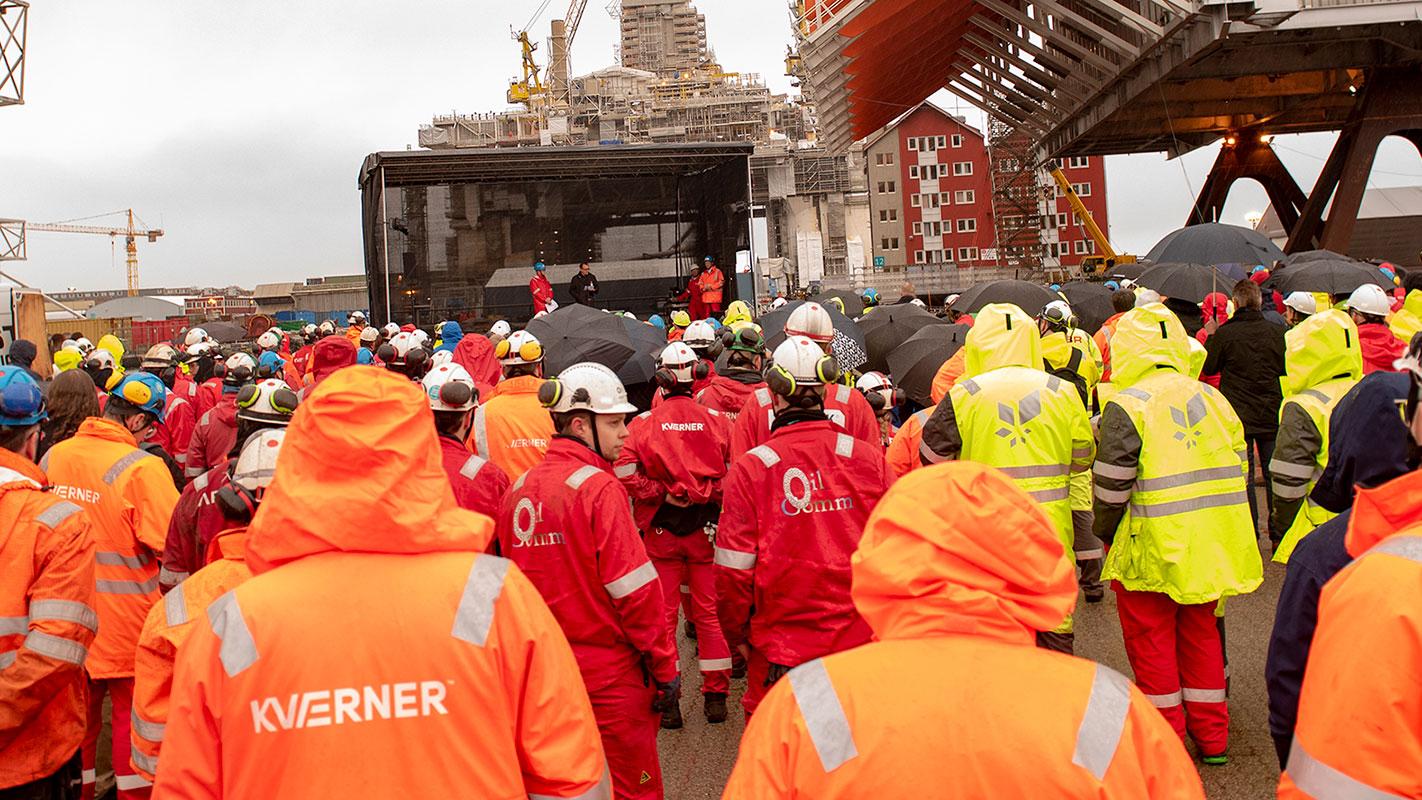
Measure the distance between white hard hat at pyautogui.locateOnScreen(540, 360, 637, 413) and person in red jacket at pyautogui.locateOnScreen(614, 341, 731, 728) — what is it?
76.2 inches

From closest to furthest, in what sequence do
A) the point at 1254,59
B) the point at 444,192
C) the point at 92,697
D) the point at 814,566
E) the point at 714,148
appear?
1. the point at 814,566
2. the point at 92,697
3. the point at 714,148
4. the point at 444,192
5. the point at 1254,59

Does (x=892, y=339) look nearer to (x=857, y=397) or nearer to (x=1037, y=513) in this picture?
(x=857, y=397)

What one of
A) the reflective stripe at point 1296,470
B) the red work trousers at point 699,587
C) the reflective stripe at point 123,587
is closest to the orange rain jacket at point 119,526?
the reflective stripe at point 123,587

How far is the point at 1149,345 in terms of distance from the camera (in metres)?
5.28

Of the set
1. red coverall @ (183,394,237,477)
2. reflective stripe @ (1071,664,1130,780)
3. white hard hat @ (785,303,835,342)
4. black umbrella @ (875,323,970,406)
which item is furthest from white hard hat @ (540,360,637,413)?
black umbrella @ (875,323,970,406)

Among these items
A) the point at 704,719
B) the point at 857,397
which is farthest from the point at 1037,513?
the point at 704,719

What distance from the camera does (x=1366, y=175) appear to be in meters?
30.4

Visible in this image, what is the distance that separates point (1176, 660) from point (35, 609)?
473 centimetres

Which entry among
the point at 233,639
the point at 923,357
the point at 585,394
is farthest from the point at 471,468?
the point at 923,357

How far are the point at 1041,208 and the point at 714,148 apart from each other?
4925cm

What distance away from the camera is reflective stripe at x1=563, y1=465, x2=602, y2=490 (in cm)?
410

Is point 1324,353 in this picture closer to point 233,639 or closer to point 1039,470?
point 1039,470

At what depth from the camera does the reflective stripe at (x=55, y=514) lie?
3.76 metres

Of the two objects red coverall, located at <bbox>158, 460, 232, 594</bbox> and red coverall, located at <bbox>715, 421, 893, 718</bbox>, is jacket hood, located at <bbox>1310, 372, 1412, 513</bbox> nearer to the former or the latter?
red coverall, located at <bbox>715, 421, 893, 718</bbox>
